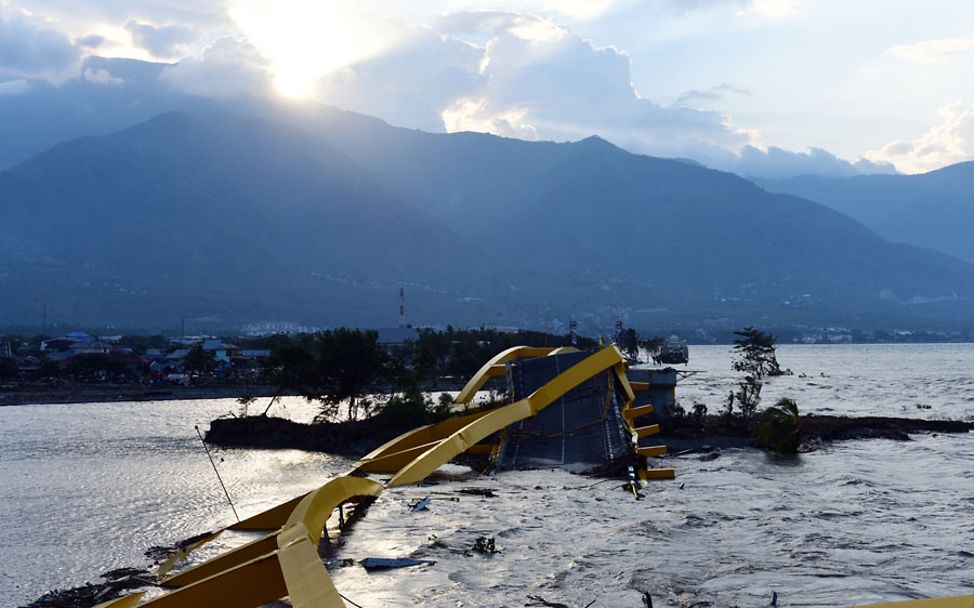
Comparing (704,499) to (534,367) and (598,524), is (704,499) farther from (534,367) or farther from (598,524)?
(534,367)

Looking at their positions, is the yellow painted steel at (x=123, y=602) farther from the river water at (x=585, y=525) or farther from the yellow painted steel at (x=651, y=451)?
the yellow painted steel at (x=651, y=451)

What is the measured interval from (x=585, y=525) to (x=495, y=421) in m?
8.99

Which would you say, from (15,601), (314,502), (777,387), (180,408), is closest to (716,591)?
(314,502)

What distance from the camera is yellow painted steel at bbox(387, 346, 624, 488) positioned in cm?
3033

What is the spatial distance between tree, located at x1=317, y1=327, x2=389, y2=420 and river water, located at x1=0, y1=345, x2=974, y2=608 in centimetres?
839

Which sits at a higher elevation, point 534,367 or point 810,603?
point 534,367

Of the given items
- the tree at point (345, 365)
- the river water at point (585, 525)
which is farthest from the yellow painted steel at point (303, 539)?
the tree at point (345, 365)

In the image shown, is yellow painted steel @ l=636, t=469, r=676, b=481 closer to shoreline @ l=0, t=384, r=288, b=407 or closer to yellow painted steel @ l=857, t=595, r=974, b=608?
yellow painted steel @ l=857, t=595, r=974, b=608

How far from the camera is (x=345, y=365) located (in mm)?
58188

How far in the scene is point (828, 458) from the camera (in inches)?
1700

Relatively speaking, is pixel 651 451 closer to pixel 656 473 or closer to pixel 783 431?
pixel 656 473

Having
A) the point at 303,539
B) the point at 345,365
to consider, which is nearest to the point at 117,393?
the point at 345,365

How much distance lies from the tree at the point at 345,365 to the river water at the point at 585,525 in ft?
27.5

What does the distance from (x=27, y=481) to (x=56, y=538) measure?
48.1 feet
